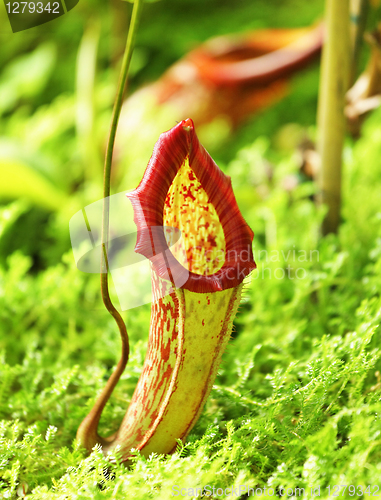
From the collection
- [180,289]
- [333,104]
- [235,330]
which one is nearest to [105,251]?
[180,289]

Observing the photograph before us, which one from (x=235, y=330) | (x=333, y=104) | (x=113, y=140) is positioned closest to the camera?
(x=113, y=140)

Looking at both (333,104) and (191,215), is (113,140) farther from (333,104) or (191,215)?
(333,104)

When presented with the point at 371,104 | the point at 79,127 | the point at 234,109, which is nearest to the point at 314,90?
the point at 234,109

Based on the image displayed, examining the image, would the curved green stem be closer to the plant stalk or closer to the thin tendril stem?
the thin tendril stem

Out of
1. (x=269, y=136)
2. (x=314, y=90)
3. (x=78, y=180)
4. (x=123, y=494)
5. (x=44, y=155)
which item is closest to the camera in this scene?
(x=123, y=494)

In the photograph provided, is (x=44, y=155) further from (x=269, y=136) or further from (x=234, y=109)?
(x=269, y=136)

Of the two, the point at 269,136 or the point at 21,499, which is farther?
the point at 269,136

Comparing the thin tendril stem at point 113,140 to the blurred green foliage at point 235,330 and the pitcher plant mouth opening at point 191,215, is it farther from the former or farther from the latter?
the blurred green foliage at point 235,330
